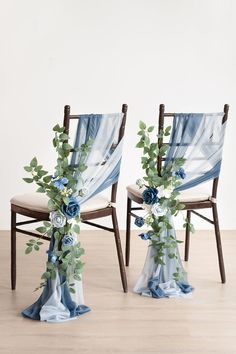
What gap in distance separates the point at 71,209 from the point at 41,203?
28 centimetres

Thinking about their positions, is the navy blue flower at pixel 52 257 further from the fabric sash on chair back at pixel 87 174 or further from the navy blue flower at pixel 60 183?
the navy blue flower at pixel 60 183

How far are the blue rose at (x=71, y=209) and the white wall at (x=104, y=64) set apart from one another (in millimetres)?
1643

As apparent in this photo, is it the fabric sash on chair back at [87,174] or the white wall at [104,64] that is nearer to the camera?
the fabric sash on chair back at [87,174]

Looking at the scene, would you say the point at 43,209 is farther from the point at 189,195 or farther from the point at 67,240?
the point at 189,195

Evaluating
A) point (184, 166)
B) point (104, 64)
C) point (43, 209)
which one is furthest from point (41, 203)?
point (104, 64)

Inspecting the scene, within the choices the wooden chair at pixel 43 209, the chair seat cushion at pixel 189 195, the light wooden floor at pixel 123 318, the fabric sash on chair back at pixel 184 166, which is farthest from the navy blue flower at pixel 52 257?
the chair seat cushion at pixel 189 195

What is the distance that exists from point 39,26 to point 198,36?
104cm

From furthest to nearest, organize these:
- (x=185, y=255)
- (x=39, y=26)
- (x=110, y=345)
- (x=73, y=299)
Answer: (x=39, y=26), (x=185, y=255), (x=73, y=299), (x=110, y=345)

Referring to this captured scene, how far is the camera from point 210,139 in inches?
137

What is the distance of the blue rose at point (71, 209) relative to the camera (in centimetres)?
296

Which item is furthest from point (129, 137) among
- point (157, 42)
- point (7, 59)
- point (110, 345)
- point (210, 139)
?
point (110, 345)

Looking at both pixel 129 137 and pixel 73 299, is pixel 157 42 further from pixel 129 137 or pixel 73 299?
pixel 73 299

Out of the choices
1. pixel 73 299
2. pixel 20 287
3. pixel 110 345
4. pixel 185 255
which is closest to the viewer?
pixel 110 345

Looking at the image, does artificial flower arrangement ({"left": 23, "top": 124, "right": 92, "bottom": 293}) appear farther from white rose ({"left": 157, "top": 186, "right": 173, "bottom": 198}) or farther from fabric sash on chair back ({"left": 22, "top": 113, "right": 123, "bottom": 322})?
white rose ({"left": 157, "top": 186, "right": 173, "bottom": 198})
